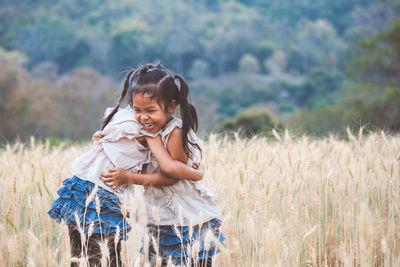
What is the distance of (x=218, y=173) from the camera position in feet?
10.1

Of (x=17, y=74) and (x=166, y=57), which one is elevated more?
(x=166, y=57)

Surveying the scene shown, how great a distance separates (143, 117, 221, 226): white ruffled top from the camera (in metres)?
2.08

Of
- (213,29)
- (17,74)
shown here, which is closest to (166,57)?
(213,29)

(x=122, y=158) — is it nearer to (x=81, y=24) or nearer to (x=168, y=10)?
(x=81, y=24)

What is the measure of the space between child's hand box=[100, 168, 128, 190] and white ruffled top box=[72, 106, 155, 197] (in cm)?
4

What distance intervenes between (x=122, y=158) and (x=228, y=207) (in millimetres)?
771

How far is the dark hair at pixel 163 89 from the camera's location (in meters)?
2.04

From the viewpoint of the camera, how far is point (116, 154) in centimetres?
204

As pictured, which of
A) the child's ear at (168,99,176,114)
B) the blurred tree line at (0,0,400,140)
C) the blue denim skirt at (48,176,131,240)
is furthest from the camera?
the blurred tree line at (0,0,400,140)

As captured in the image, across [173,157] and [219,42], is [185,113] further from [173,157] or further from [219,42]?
[219,42]

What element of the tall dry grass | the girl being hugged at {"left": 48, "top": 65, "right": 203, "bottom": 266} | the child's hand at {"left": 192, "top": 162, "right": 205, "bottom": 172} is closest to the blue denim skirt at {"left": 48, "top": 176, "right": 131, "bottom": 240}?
the girl being hugged at {"left": 48, "top": 65, "right": 203, "bottom": 266}

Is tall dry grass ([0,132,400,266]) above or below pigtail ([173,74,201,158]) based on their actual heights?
below

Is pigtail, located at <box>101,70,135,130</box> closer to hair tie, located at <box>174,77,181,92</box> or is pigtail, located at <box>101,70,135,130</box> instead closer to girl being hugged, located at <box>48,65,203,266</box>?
girl being hugged, located at <box>48,65,203,266</box>

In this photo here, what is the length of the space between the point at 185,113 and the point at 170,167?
0.97 feet
